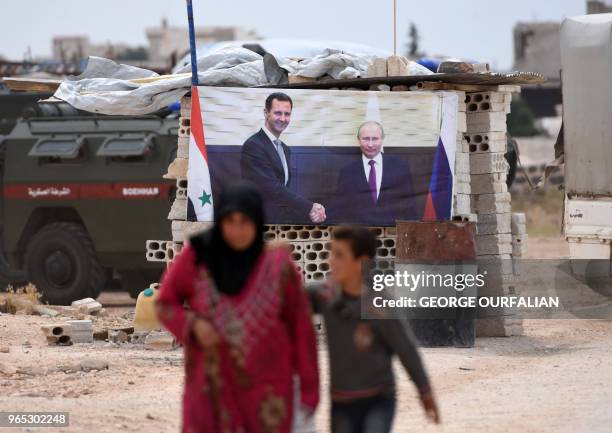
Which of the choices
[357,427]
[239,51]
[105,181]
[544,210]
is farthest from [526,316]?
[544,210]

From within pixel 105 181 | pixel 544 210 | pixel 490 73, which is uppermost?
pixel 490 73

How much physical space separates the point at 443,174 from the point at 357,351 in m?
7.49

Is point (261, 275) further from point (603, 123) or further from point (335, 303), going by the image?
point (603, 123)

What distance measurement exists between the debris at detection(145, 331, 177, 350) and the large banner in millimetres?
1137

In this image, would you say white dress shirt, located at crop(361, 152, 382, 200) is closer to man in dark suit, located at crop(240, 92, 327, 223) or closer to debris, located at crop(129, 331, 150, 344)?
man in dark suit, located at crop(240, 92, 327, 223)

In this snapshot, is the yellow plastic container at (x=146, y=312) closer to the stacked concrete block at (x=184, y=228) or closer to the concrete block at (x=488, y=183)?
the stacked concrete block at (x=184, y=228)

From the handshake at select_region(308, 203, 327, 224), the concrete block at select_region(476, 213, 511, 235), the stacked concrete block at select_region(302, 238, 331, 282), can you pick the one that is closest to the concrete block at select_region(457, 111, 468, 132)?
the concrete block at select_region(476, 213, 511, 235)

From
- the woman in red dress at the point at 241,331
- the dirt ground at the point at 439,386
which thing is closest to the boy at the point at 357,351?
the woman in red dress at the point at 241,331

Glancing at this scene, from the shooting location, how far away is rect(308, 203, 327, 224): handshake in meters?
13.4

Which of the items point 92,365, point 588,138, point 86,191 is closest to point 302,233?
point 92,365

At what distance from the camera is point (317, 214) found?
1339cm

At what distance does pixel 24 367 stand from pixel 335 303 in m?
5.78

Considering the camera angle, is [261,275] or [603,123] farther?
[603,123]

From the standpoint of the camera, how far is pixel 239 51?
47.9ft
